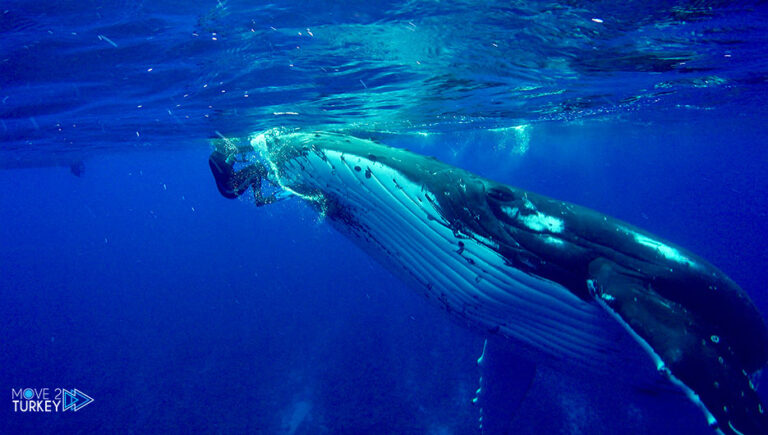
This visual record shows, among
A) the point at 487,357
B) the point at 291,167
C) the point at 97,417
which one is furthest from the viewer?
the point at 97,417

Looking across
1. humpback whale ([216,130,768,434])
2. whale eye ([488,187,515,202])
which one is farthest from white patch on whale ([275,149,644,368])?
whale eye ([488,187,515,202])

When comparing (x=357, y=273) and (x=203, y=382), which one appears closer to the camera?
(x=203, y=382)

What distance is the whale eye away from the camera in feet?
10.1

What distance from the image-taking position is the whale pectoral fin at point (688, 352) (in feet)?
6.97

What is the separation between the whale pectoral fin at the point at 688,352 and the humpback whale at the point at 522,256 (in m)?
0.02

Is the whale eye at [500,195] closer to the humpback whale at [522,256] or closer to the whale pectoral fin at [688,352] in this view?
the humpback whale at [522,256]

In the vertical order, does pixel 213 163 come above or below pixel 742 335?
below

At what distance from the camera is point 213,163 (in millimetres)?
4828

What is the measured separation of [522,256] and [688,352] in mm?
1128

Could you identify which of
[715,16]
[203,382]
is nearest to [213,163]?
[715,16]

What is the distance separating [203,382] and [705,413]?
1393 centimetres

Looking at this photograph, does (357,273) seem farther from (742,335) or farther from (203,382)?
(742,335)

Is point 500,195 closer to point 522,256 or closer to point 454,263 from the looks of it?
point 522,256

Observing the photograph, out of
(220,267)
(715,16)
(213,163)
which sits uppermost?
(715,16)
